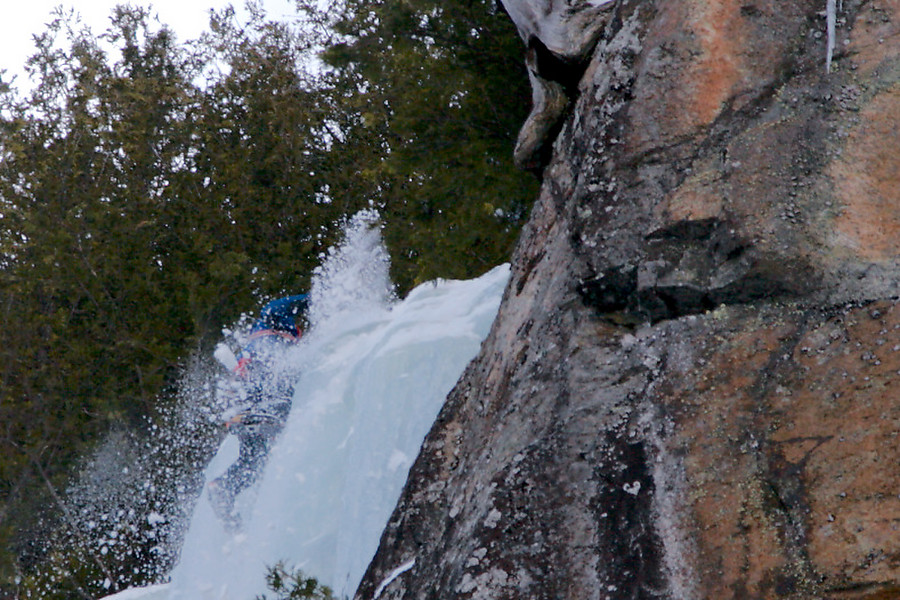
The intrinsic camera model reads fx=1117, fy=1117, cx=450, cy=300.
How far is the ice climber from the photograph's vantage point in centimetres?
886

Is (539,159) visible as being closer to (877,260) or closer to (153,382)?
(877,260)

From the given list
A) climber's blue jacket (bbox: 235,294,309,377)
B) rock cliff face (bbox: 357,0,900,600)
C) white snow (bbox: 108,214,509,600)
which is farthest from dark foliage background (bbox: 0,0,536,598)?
rock cliff face (bbox: 357,0,900,600)

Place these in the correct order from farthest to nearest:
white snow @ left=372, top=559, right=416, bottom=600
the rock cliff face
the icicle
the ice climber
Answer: the ice climber < white snow @ left=372, top=559, right=416, bottom=600 < the icicle < the rock cliff face

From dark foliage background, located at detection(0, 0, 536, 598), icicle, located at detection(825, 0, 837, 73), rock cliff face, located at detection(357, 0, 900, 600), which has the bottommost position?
dark foliage background, located at detection(0, 0, 536, 598)

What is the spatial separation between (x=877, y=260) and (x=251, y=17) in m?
16.8

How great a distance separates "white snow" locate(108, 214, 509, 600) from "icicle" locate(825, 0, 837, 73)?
129 inches

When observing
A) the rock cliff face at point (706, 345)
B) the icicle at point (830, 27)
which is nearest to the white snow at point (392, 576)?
the rock cliff face at point (706, 345)

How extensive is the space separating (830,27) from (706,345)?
45.7 inches

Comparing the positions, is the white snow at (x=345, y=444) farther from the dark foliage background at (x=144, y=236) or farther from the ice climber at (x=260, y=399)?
the dark foliage background at (x=144, y=236)

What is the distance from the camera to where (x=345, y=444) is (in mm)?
7180

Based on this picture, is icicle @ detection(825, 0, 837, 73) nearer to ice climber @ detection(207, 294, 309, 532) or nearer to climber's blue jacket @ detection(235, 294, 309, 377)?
ice climber @ detection(207, 294, 309, 532)

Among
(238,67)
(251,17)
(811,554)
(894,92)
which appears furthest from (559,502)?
(251,17)

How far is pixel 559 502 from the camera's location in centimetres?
325

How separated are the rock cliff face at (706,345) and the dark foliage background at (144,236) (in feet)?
25.0
